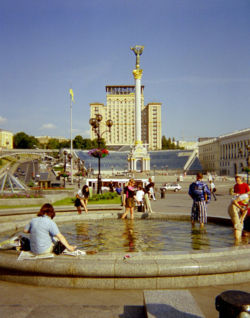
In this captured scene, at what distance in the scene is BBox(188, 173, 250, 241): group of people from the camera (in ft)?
27.4

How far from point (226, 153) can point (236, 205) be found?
11791cm

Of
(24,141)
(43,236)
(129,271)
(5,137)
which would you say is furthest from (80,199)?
(5,137)

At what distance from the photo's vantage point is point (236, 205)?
8352 mm

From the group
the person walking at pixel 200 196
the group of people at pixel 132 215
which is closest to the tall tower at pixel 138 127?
the group of people at pixel 132 215

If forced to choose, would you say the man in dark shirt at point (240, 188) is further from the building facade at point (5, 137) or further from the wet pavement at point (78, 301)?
the building facade at point (5, 137)

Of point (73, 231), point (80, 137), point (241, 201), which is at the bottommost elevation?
point (73, 231)

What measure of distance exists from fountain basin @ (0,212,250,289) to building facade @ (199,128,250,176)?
3893 inches

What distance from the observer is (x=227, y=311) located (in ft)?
10.2

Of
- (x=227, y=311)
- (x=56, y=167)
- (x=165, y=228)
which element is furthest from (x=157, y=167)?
(x=227, y=311)

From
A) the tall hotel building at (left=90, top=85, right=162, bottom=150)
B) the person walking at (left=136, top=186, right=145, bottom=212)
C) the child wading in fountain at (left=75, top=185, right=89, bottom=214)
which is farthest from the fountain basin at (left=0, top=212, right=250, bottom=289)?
the tall hotel building at (left=90, top=85, right=162, bottom=150)

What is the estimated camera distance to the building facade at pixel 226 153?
4212 inches

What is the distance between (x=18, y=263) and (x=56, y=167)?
353 feet

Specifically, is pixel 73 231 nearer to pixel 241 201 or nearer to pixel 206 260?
pixel 241 201

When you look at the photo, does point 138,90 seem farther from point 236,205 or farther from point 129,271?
point 129,271
